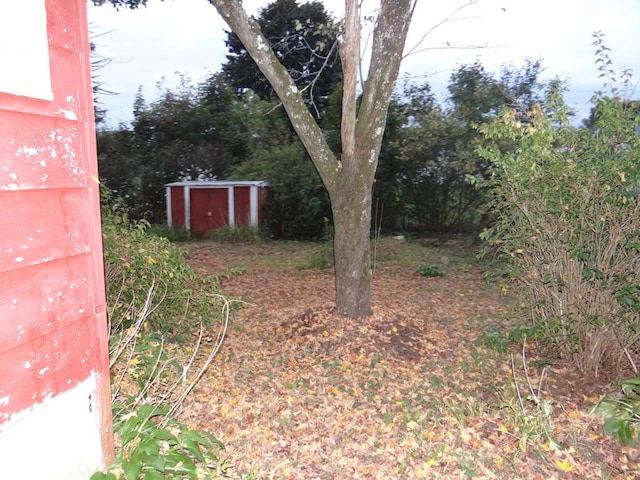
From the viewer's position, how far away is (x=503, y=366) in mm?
4625

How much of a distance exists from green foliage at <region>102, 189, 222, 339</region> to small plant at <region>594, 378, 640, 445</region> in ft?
11.5

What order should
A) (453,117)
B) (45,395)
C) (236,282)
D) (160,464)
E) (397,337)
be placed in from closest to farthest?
(45,395) < (160,464) < (397,337) < (236,282) < (453,117)

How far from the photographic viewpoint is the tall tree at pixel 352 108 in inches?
187

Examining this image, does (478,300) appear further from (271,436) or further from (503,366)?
(271,436)

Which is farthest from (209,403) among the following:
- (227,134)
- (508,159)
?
(227,134)

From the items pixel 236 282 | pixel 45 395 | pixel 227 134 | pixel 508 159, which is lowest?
pixel 236 282

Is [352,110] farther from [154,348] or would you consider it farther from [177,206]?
[177,206]

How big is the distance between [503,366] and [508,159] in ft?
6.67

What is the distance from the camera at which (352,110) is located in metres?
4.90

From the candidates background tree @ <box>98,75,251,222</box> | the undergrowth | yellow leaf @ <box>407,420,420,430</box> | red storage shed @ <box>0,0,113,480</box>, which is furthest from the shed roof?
red storage shed @ <box>0,0,113,480</box>

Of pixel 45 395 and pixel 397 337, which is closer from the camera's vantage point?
pixel 45 395

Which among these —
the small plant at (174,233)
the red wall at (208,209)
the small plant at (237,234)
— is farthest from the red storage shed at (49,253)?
the red wall at (208,209)

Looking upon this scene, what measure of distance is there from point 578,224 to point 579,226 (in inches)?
1.2

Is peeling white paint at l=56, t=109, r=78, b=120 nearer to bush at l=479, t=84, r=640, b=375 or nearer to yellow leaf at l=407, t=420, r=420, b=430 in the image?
yellow leaf at l=407, t=420, r=420, b=430
